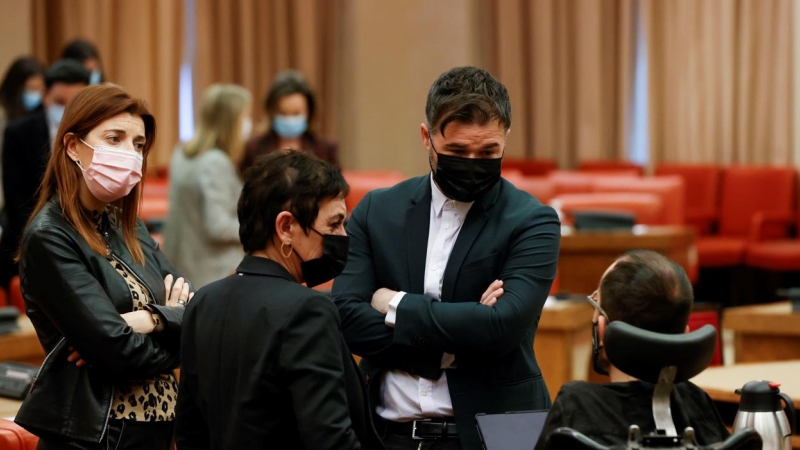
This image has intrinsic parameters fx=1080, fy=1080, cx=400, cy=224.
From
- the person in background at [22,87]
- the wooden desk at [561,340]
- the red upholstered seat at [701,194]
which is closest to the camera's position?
the wooden desk at [561,340]

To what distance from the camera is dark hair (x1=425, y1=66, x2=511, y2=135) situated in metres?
2.43

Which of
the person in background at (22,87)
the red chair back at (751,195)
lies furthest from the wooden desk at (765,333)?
the red chair back at (751,195)

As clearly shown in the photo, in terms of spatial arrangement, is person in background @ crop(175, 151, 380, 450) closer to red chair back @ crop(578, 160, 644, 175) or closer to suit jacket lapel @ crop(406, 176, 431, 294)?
suit jacket lapel @ crop(406, 176, 431, 294)

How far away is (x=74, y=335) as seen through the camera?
98.6 inches

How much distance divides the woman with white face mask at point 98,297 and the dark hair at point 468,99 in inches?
31.6

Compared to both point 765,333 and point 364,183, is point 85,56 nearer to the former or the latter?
point 364,183

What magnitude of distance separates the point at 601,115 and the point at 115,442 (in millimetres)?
9510

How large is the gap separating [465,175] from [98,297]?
2.97ft

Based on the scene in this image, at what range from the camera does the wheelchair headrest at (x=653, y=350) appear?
1962 millimetres

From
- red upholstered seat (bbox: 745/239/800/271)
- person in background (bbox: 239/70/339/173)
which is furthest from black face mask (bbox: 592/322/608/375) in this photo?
red upholstered seat (bbox: 745/239/800/271)

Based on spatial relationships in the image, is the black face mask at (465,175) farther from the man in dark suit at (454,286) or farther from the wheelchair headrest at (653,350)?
the wheelchair headrest at (653,350)

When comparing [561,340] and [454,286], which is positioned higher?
[454,286]

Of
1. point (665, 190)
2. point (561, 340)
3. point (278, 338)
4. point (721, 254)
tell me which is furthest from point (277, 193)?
point (721, 254)

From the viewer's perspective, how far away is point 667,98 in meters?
11.1
